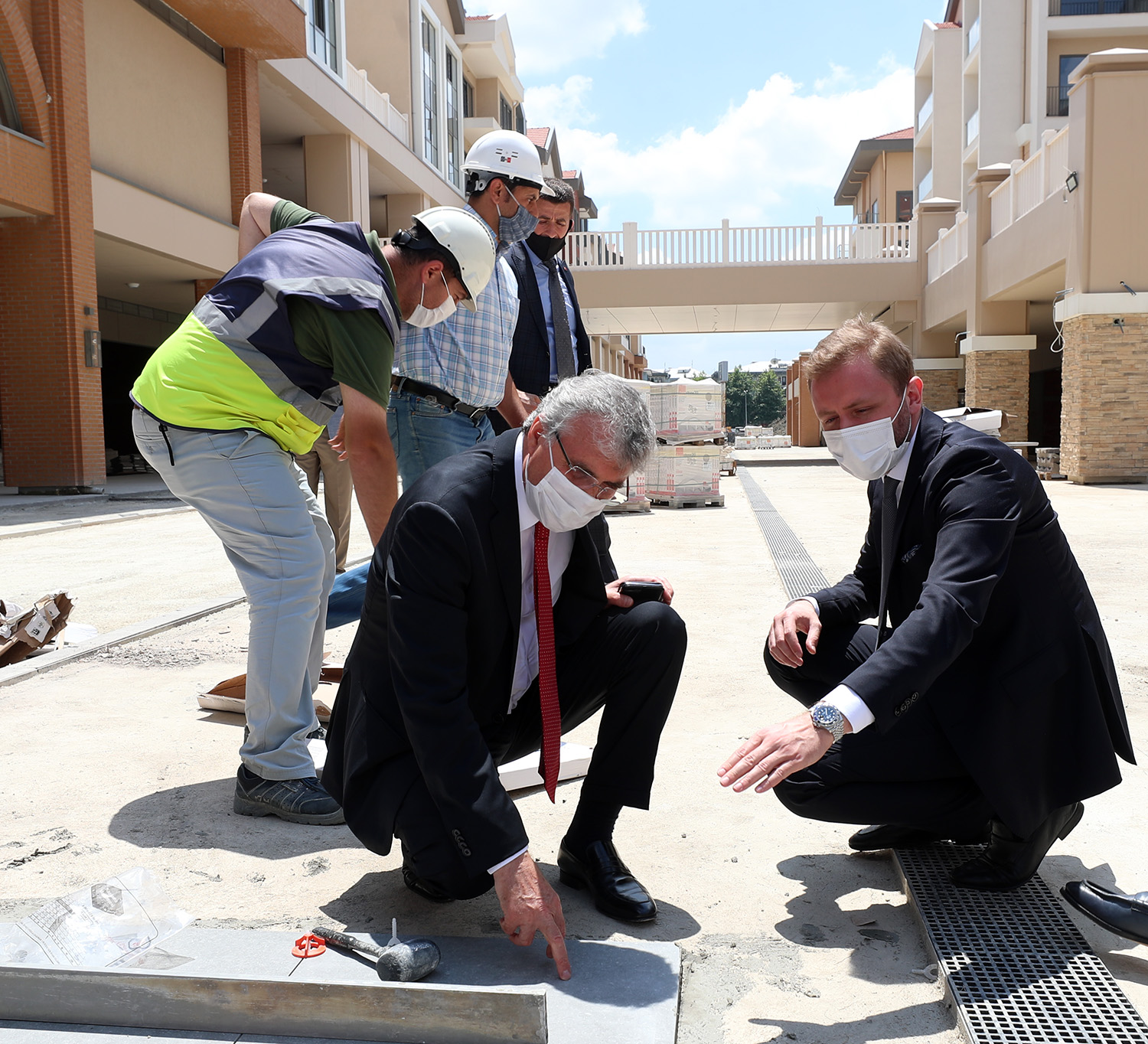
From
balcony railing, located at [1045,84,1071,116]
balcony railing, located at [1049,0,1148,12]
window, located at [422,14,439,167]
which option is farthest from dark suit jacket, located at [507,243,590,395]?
balcony railing, located at [1049,0,1148,12]

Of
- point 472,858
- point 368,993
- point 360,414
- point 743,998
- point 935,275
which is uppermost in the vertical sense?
point 935,275

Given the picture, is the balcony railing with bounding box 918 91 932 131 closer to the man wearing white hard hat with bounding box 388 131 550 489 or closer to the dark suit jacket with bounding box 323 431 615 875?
the man wearing white hard hat with bounding box 388 131 550 489

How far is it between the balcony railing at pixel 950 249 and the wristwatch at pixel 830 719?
893 inches

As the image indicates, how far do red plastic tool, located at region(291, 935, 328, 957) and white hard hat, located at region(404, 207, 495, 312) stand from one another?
1.78 m

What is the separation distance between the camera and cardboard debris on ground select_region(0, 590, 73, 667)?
4496 millimetres

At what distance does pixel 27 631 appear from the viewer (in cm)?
452

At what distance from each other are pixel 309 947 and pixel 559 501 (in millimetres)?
1029

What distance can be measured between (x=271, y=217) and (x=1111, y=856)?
2957 millimetres

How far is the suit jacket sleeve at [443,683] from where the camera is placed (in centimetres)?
194

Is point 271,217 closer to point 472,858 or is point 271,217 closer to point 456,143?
Result: point 472,858

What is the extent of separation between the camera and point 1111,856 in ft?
8.37

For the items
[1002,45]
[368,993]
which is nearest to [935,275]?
[1002,45]

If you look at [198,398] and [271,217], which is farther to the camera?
[271,217]

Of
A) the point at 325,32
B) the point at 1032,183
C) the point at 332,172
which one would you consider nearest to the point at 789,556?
the point at 1032,183
